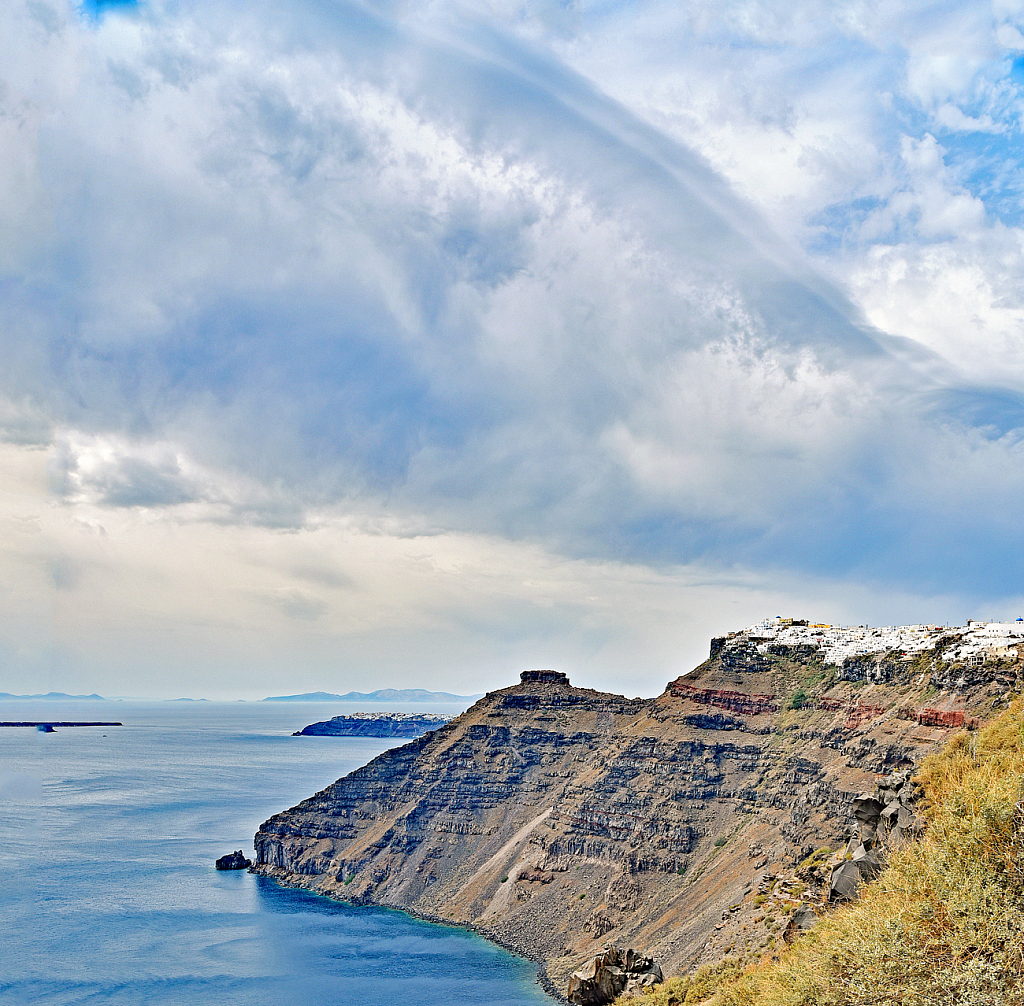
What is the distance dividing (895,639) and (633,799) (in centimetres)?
4429

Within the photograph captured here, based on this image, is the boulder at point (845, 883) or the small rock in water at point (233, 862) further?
the small rock in water at point (233, 862)

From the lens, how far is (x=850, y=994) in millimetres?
24734

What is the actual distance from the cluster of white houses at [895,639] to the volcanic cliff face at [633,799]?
2.90 ft

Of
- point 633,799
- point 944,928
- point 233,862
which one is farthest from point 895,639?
point 233,862

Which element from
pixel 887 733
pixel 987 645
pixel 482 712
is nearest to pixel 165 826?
pixel 482 712

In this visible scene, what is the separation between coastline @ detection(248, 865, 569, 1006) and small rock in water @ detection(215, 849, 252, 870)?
1832mm

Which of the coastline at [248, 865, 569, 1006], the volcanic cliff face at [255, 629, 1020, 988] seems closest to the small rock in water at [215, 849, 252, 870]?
the coastline at [248, 865, 569, 1006]

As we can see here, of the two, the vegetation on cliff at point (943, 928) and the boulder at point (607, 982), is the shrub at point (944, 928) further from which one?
the boulder at point (607, 982)

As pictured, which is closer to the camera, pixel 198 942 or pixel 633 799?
pixel 198 942

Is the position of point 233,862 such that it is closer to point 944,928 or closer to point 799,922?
point 799,922

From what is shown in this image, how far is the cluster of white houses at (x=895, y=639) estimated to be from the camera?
93.2 meters

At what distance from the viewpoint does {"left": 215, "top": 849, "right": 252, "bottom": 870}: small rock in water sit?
150250 millimetres

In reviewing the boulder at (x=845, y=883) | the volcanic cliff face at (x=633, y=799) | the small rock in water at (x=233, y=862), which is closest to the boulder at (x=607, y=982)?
the volcanic cliff face at (x=633, y=799)

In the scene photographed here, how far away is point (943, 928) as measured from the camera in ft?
81.5
